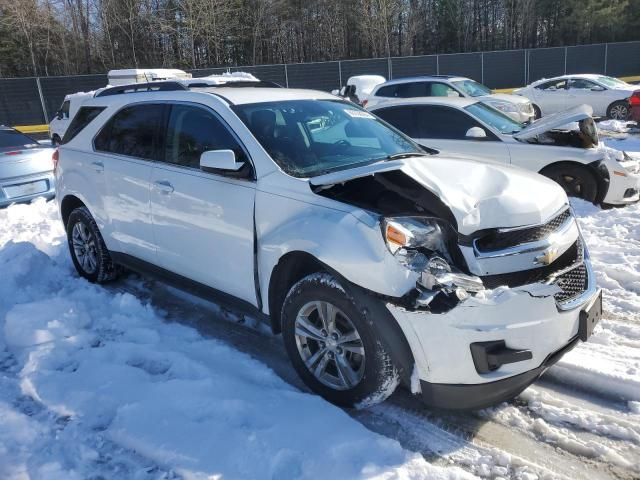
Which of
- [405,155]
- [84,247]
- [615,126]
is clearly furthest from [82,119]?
[615,126]

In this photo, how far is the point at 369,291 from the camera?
9.49ft

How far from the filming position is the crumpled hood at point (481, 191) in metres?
3.03

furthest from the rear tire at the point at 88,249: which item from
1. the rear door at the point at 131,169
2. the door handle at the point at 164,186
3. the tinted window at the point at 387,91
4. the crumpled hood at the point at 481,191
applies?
the tinted window at the point at 387,91

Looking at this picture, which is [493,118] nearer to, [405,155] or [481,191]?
[405,155]

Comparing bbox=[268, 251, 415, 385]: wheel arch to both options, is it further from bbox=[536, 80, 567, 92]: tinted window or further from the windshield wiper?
bbox=[536, 80, 567, 92]: tinted window

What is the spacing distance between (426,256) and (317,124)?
1.71 meters

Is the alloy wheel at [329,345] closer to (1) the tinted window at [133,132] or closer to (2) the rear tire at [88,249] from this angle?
(1) the tinted window at [133,132]

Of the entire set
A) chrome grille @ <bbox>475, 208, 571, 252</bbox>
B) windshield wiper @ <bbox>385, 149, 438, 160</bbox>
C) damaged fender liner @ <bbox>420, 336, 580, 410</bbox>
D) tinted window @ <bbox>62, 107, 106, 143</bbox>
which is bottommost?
damaged fender liner @ <bbox>420, 336, 580, 410</bbox>

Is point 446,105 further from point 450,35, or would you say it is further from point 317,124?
point 450,35

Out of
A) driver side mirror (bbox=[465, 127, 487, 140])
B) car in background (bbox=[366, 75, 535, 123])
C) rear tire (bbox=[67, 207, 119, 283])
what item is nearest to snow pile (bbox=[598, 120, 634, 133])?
car in background (bbox=[366, 75, 535, 123])

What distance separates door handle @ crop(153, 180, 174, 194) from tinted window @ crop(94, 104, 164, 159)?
0.33 metres

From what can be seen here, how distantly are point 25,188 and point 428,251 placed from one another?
753 centimetres

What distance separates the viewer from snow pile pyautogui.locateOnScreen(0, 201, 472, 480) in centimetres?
280

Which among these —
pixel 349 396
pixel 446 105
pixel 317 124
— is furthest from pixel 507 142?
pixel 349 396
